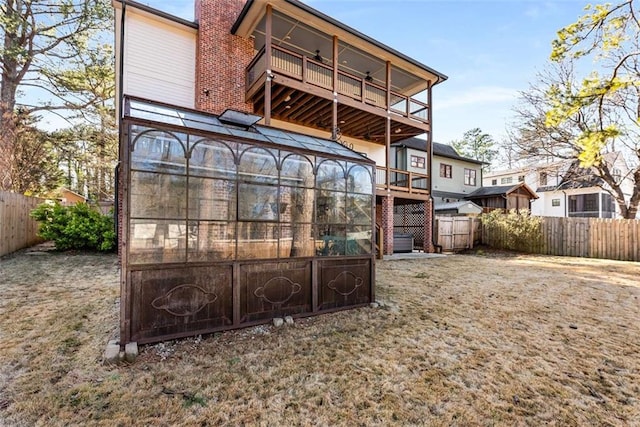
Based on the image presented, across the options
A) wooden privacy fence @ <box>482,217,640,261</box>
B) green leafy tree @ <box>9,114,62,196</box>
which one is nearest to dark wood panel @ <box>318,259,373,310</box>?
wooden privacy fence @ <box>482,217,640,261</box>

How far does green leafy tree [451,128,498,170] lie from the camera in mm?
38125

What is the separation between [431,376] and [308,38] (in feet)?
36.9

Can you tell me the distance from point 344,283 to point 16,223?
11205 mm

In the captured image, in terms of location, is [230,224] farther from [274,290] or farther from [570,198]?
[570,198]

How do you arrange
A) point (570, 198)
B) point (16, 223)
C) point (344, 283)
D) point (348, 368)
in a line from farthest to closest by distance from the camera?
point (570, 198) → point (16, 223) → point (344, 283) → point (348, 368)

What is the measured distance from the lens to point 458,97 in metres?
17.3

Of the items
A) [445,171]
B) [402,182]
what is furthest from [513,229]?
[445,171]

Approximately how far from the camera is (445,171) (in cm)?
2012

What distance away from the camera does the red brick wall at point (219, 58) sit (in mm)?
9414

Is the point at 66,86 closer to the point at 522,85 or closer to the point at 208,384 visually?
the point at 208,384

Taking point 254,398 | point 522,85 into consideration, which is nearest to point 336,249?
point 254,398

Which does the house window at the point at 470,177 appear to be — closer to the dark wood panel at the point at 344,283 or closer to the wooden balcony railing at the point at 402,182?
the wooden balcony railing at the point at 402,182

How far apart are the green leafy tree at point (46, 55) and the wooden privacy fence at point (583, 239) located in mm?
20000

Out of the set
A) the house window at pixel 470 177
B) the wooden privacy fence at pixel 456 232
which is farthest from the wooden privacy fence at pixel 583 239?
the house window at pixel 470 177
